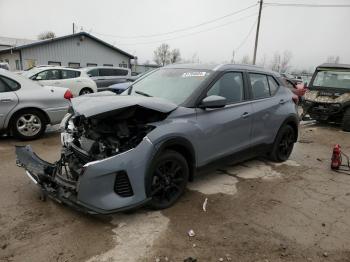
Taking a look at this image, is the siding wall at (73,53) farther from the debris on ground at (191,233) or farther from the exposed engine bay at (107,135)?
the debris on ground at (191,233)

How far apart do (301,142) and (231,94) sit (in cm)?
416

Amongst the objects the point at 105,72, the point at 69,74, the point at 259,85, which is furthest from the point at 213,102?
the point at 105,72

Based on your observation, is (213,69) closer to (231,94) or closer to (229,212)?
(231,94)

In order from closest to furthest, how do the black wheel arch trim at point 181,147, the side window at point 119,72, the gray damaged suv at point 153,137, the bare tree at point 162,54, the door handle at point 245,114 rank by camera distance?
the gray damaged suv at point 153,137, the black wheel arch trim at point 181,147, the door handle at point 245,114, the side window at point 119,72, the bare tree at point 162,54

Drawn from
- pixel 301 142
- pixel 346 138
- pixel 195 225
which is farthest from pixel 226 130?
pixel 346 138

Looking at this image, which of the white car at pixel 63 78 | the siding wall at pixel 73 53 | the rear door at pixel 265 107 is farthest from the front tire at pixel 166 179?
the siding wall at pixel 73 53

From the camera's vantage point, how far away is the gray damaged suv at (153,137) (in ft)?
11.4

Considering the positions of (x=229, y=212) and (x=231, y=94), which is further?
(x=231, y=94)

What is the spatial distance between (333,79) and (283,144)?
609 centimetres

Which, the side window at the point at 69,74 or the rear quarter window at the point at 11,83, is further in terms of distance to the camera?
the side window at the point at 69,74

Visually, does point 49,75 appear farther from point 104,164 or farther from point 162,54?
point 162,54

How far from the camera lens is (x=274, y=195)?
4.75 metres

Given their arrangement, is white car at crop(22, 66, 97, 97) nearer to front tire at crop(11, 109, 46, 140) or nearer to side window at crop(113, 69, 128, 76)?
side window at crop(113, 69, 128, 76)

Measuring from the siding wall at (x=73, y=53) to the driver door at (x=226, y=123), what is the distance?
88.3 ft
